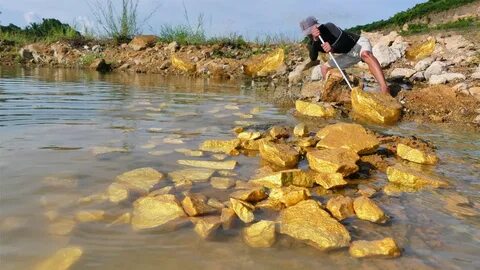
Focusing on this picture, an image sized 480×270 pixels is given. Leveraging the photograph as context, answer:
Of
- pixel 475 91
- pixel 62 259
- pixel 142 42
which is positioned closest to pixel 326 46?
pixel 475 91

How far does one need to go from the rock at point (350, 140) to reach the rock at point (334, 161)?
0.30m

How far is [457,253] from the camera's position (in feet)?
6.75

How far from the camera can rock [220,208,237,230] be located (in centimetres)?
225

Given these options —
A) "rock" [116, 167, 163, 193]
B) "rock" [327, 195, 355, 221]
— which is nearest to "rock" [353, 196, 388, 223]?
"rock" [327, 195, 355, 221]

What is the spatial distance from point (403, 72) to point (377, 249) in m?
7.00

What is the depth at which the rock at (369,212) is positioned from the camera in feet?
7.87

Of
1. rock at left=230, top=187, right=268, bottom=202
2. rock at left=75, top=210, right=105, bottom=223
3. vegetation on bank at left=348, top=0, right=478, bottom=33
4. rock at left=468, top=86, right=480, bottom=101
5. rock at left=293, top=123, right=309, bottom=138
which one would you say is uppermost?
vegetation on bank at left=348, top=0, right=478, bottom=33

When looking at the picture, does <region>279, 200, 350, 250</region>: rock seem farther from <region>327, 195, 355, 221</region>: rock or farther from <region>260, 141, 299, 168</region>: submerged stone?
<region>260, 141, 299, 168</region>: submerged stone

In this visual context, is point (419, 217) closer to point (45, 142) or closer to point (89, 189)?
point (89, 189)

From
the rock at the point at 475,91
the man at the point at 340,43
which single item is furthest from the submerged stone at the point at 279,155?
the rock at the point at 475,91

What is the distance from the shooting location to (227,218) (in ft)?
7.56

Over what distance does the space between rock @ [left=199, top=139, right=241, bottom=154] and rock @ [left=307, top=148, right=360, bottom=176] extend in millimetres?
748

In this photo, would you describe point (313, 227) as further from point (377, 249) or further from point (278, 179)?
point (278, 179)

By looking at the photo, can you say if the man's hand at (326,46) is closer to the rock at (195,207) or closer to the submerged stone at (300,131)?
the submerged stone at (300,131)
